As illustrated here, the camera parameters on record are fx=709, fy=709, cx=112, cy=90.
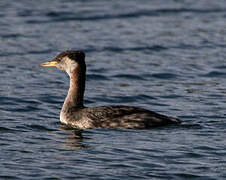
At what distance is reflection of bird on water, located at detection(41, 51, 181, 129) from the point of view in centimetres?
1547

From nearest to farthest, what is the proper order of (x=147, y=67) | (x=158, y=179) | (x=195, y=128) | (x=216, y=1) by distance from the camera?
(x=158, y=179)
(x=195, y=128)
(x=147, y=67)
(x=216, y=1)

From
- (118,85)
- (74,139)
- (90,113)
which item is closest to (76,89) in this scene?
(90,113)

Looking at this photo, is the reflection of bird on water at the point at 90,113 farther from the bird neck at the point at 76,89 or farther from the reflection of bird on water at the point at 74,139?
the reflection of bird on water at the point at 74,139

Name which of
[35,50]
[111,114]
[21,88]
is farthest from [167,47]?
[111,114]

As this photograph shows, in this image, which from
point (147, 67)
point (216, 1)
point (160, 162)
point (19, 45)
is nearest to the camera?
point (160, 162)

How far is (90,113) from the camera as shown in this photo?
15.9 m

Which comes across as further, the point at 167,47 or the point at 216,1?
the point at 216,1

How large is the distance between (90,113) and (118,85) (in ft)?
15.9

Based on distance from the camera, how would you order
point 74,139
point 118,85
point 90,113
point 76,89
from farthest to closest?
1. point 118,85
2. point 76,89
3. point 90,113
4. point 74,139

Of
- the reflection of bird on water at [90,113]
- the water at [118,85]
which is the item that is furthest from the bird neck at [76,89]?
the water at [118,85]

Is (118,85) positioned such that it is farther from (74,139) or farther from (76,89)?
(74,139)

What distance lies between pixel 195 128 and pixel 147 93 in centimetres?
426

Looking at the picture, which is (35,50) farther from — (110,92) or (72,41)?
(110,92)

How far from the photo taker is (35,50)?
79.6 feet
